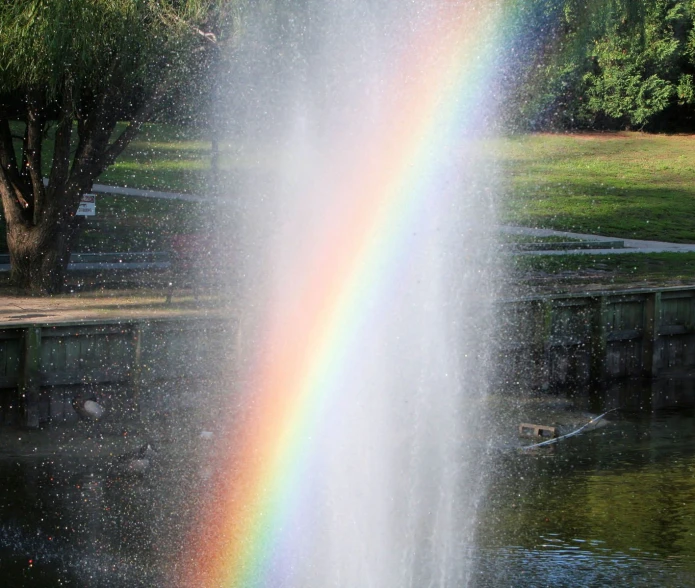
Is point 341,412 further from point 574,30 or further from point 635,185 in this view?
point 635,185

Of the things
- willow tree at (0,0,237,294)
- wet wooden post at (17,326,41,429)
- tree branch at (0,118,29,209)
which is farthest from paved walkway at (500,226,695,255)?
wet wooden post at (17,326,41,429)

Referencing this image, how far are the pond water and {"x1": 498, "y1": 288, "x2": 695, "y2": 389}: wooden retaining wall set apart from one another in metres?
3.12

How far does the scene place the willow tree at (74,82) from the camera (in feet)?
54.6

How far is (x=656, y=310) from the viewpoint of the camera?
18.5m

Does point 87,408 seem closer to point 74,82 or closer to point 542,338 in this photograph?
point 74,82

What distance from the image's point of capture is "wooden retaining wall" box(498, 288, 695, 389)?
16922mm

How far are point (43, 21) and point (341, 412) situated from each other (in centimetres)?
981

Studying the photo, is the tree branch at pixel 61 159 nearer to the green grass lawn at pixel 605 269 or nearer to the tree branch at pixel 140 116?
the tree branch at pixel 140 116

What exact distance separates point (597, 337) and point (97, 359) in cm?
814

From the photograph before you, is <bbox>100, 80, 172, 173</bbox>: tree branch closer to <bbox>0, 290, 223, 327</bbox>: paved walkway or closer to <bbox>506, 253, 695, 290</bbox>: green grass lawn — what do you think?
<bbox>0, 290, 223, 327</bbox>: paved walkway

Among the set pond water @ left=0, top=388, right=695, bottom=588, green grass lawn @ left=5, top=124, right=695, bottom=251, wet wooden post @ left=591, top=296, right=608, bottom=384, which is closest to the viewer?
pond water @ left=0, top=388, right=695, bottom=588

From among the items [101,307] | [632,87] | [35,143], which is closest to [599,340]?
[101,307]

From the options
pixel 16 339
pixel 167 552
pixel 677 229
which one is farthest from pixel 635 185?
pixel 167 552

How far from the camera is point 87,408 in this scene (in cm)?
1369
